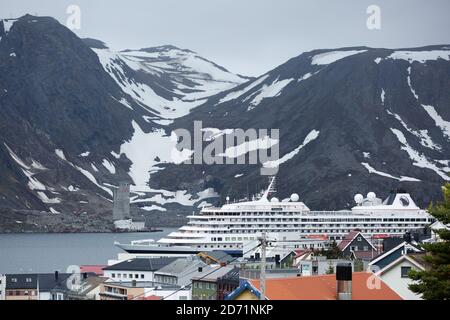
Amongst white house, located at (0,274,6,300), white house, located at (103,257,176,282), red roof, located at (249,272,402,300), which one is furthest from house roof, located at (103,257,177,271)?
red roof, located at (249,272,402,300)

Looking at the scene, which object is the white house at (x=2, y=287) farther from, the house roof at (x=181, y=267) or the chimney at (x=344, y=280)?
the chimney at (x=344, y=280)

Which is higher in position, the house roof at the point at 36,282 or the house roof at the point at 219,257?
the house roof at the point at 36,282

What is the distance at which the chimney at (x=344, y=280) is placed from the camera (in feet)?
47.8

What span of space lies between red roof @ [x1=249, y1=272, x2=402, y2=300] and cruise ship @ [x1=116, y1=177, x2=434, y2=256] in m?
73.5

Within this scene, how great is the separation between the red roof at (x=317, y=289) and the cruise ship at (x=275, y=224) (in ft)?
241

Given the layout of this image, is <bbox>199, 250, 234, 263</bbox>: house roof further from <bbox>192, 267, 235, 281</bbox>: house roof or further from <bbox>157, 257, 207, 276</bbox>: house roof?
<bbox>192, 267, 235, 281</bbox>: house roof

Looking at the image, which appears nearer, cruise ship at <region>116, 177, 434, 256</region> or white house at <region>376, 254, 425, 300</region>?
white house at <region>376, 254, 425, 300</region>

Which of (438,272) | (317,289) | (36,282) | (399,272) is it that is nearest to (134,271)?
(36,282)

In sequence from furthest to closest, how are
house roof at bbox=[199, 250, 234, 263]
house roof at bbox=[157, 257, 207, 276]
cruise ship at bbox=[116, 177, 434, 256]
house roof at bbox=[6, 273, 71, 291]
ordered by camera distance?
cruise ship at bbox=[116, 177, 434, 256]
house roof at bbox=[199, 250, 234, 263]
house roof at bbox=[6, 273, 71, 291]
house roof at bbox=[157, 257, 207, 276]

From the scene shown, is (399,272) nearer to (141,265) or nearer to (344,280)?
(344,280)

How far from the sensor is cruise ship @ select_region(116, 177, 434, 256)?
9444 centimetres

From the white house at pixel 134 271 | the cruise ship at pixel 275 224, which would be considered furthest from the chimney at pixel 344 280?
the cruise ship at pixel 275 224
